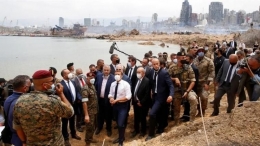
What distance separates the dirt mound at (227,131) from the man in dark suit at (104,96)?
167cm

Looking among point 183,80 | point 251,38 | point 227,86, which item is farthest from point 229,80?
point 251,38

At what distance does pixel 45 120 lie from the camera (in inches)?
124

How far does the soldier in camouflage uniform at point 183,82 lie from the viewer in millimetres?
6070

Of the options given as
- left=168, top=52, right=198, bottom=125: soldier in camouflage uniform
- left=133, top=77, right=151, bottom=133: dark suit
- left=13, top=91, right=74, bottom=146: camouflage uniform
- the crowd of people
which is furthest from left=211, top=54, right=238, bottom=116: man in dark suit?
left=13, top=91, right=74, bottom=146: camouflage uniform

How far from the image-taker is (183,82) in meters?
6.18

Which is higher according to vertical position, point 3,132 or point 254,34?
point 254,34

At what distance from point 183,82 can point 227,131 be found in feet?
6.59

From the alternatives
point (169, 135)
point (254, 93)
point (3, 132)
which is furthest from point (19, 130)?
point (254, 93)

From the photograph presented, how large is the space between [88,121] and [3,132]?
158 cm

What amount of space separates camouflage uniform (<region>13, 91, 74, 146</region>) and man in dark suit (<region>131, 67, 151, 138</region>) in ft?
9.84

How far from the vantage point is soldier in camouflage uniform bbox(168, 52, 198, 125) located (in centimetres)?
607

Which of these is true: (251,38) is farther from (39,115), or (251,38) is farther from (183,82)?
(39,115)

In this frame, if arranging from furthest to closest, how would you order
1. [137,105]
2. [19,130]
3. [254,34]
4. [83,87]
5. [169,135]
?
1. [254,34]
2. [137,105]
3. [83,87]
4. [169,135]
5. [19,130]

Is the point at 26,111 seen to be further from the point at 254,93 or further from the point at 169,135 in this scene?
the point at 254,93
